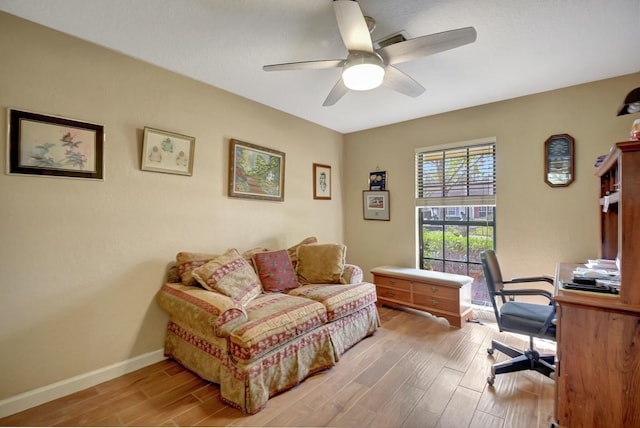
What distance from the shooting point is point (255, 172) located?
10.9ft

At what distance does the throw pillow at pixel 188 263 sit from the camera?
2.46m

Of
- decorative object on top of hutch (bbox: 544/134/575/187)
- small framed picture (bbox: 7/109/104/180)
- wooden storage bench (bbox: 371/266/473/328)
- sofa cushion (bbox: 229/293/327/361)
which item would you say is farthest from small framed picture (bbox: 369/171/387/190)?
small framed picture (bbox: 7/109/104/180)

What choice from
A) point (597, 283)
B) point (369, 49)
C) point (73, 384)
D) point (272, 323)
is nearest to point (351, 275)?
point (272, 323)

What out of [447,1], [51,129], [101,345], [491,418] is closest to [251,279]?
[101,345]

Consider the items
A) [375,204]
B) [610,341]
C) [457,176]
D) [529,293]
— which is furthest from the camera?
[375,204]

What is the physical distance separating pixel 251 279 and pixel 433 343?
1.89 meters

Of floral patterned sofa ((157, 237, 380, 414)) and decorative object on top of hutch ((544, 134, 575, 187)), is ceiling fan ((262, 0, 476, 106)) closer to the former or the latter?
floral patterned sofa ((157, 237, 380, 414))

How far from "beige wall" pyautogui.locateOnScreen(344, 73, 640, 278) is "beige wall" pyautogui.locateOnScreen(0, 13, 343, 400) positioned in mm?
2308

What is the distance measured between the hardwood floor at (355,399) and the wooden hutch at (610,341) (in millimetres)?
400

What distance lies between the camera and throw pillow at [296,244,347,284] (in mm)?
3141

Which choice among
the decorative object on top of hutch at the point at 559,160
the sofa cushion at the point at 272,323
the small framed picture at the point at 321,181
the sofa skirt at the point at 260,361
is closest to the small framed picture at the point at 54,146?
the sofa skirt at the point at 260,361

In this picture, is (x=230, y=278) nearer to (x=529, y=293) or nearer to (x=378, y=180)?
(x=529, y=293)

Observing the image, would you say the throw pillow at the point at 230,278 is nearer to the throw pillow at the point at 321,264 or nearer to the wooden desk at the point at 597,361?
the throw pillow at the point at 321,264

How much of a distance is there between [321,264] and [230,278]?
1.08m
